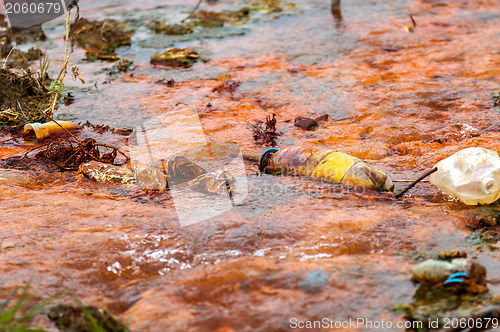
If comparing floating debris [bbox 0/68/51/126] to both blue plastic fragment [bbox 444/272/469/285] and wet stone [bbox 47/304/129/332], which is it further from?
blue plastic fragment [bbox 444/272/469/285]

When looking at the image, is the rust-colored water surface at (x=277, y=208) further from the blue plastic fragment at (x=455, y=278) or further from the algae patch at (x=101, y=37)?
the algae patch at (x=101, y=37)

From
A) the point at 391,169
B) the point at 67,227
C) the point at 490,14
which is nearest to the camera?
the point at 67,227

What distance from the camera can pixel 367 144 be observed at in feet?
12.5

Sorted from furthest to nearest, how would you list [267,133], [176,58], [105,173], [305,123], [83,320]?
[176,58]
[305,123]
[267,133]
[105,173]
[83,320]

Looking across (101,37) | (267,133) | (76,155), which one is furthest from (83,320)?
(101,37)

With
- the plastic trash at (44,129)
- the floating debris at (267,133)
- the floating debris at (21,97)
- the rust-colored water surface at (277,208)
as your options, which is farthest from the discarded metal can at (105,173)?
the floating debris at (21,97)

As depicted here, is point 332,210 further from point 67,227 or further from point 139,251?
point 67,227

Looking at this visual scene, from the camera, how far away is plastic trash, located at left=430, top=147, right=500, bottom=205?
262 cm

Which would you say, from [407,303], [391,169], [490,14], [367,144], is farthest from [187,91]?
[490,14]

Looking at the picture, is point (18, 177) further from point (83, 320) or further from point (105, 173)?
point (83, 320)

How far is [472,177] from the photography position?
105 inches

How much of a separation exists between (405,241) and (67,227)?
177 centimetres

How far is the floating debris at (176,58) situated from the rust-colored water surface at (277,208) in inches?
5.5

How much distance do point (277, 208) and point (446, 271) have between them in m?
1.03
